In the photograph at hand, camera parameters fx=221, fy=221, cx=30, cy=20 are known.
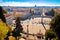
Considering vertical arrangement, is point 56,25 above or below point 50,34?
above

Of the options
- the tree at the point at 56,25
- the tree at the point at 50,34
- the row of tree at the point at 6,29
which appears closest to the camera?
the row of tree at the point at 6,29

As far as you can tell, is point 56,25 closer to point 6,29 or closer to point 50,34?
point 50,34

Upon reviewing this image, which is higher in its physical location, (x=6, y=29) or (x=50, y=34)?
(x=6, y=29)

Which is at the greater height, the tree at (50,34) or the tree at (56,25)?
the tree at (56,25)

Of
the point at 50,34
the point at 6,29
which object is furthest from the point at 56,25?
the point at 6,29

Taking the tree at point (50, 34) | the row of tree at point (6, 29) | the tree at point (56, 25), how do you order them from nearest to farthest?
1. the row of tree at point (6, 29)
2. the tree at point (56, 25)
3. the tree at point (50, 34)

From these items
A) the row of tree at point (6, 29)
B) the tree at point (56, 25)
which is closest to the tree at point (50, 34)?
the tree at point (56, 25)

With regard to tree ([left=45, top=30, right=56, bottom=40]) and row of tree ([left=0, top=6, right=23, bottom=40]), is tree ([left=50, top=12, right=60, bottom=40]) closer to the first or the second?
tree ([left=45, top=30, right=56, bottom=40])

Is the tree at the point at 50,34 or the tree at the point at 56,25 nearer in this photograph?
the tree at the point at 56,25

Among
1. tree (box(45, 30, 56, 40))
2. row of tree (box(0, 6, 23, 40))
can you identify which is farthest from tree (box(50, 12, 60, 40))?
row of tree (box(0, 6, 23, 40))

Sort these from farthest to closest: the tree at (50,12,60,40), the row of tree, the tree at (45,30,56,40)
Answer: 1. the tree at (45,30,56,40)
2. the tree at (50,12,60,40)
3. the row of tree

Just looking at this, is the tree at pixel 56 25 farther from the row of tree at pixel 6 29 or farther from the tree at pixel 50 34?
the row of tree at pixel 6 29

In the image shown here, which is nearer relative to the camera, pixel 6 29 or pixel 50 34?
pixel 6 29

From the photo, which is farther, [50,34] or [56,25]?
[50,34]
